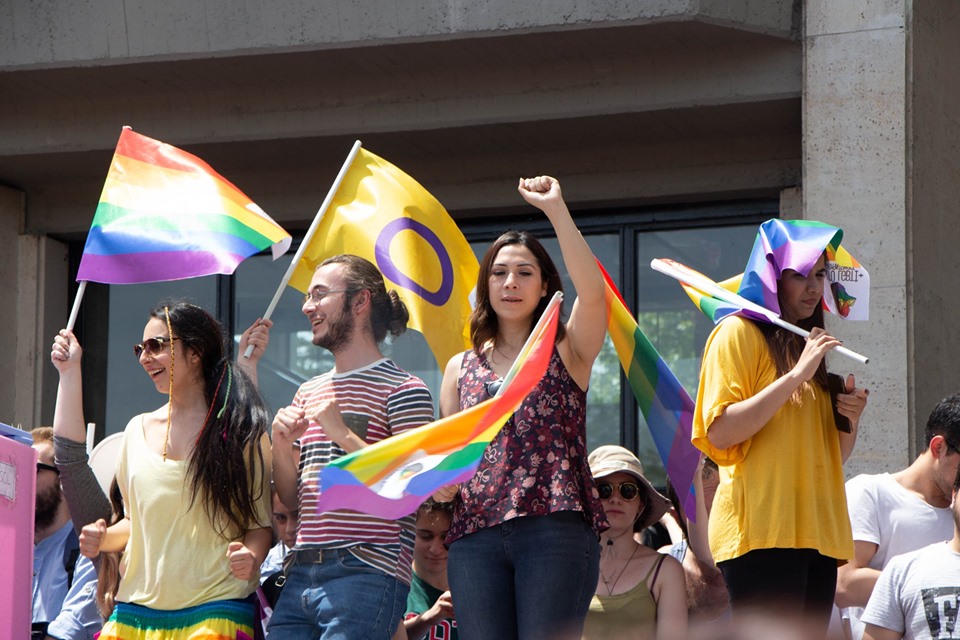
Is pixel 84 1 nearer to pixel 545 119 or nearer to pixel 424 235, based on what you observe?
pixel 545 119

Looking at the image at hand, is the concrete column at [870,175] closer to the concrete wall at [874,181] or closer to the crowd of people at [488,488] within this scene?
the concrete wall at [874,181]

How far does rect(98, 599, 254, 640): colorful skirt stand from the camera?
4.67m

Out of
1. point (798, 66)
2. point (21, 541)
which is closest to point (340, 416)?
point (21, 541)

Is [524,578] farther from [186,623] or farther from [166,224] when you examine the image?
[166,224]

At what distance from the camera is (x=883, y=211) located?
7.80 m

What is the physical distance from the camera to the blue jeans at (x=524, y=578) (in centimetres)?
436

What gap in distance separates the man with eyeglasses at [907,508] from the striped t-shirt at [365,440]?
1622 mm

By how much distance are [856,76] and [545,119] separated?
5.82ft

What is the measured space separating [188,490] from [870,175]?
4414 mm

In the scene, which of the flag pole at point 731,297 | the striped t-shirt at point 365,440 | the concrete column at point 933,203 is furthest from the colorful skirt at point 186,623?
the concrete column at point 933,203

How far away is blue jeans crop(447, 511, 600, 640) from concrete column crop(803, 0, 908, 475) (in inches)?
137

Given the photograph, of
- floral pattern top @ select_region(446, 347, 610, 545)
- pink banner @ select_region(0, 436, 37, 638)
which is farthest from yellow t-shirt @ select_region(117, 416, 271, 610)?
floral pattern top @ select_region(446, 347, 610, 545)

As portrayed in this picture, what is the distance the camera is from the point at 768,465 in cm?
470

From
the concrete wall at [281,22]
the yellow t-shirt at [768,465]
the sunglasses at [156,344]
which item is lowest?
the yellow t-shirt at [768,465]
